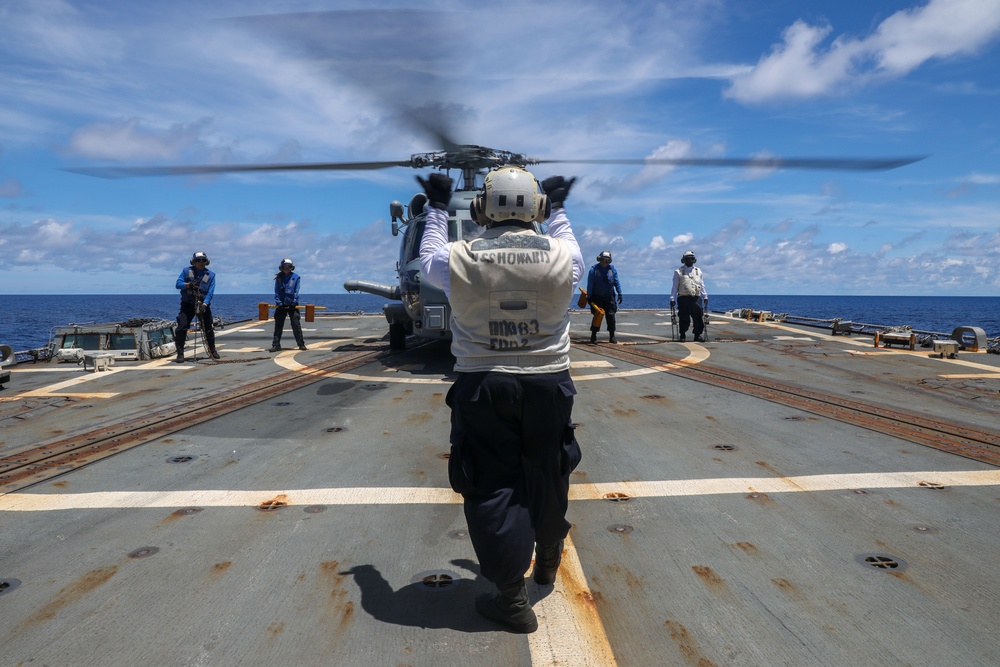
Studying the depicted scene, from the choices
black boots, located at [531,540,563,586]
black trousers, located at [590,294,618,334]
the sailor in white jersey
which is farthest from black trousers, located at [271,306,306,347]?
black boots, located at [531,540,563,586]

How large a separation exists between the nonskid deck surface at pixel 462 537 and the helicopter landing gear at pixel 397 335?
5.38m

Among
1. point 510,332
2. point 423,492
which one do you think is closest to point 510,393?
point 510,332

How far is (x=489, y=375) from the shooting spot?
9.43 ft

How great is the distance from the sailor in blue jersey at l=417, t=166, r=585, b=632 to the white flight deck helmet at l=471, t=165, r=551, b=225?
0.14 metres

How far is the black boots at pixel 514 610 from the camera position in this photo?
2.69 m

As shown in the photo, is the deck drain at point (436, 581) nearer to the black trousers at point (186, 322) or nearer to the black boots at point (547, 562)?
the black boots at point (547, 562)

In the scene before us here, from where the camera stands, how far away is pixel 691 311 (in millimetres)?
14109

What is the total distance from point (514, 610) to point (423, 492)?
176 cm

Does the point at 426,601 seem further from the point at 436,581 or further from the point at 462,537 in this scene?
the point at 462,537

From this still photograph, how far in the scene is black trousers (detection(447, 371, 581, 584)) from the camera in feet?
9.21

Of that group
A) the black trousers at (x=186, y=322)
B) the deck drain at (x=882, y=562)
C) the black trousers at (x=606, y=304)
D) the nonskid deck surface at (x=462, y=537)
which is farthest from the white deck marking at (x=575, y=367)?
the deck drain at (x=882, y=562)

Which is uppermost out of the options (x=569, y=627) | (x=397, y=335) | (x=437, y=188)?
(x=437, y=188)

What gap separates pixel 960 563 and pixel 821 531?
25.6 inches

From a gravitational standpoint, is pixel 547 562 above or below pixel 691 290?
below
